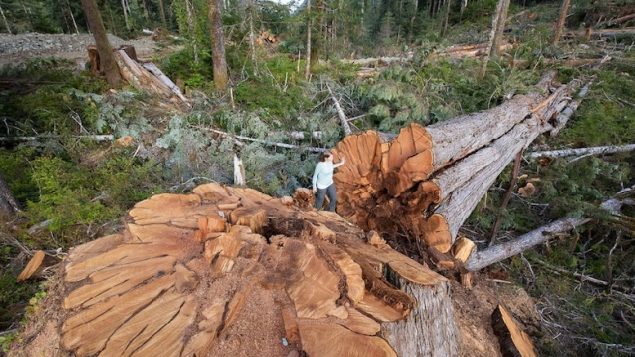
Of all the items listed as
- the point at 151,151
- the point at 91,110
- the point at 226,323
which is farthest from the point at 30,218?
the point at 226,323

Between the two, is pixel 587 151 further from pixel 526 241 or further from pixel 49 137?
pixel 49 137

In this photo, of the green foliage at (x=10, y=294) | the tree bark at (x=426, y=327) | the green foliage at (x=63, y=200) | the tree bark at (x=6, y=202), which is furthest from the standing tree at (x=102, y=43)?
the tree bark at (x=426, y=327)

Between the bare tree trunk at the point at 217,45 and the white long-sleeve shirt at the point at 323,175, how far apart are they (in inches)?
205

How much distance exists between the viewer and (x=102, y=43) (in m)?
6.85

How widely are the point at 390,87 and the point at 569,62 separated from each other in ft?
25.4

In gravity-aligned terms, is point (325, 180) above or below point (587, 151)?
above

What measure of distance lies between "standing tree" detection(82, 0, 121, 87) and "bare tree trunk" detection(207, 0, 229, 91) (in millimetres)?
2202

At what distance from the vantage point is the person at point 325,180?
3.52 metres

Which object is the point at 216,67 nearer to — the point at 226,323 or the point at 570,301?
the point at 226,323

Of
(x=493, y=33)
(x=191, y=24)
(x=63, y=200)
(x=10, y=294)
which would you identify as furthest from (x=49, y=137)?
(x=493, y=33)

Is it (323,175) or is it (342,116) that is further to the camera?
(342,116)

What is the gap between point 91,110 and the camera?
5930 mm

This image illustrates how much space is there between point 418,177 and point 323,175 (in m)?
1.05

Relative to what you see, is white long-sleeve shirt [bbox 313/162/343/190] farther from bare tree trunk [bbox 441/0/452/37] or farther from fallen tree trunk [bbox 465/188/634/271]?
bare tree trunk [bbox 441/0/452/37]
